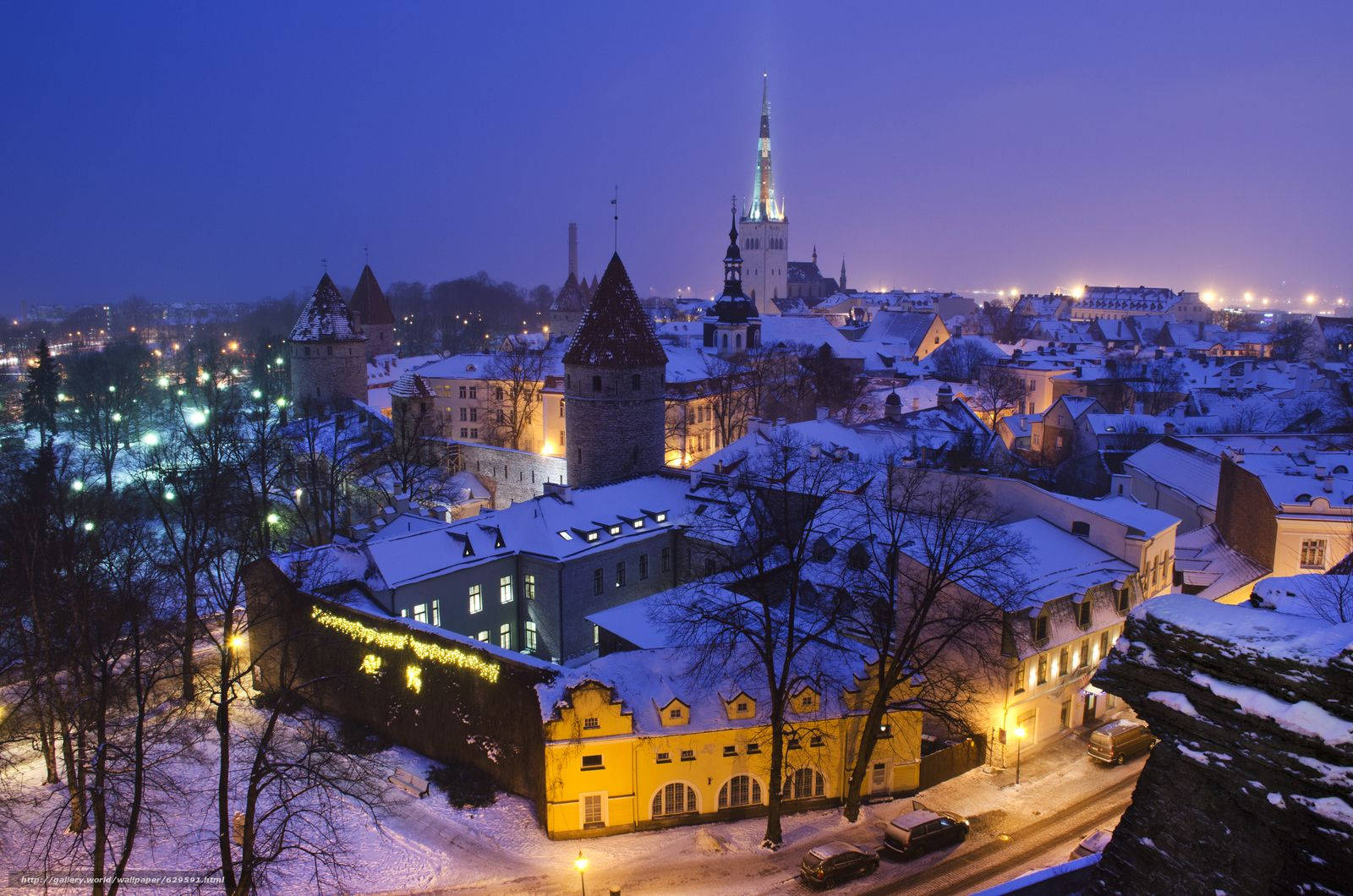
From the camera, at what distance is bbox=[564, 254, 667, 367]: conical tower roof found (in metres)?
34.0

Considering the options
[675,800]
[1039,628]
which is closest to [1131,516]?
[1039,628]

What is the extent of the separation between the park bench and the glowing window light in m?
2.36

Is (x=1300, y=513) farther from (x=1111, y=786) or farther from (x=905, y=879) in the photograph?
(x=905, y=879)

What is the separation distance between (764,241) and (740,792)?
330 feet

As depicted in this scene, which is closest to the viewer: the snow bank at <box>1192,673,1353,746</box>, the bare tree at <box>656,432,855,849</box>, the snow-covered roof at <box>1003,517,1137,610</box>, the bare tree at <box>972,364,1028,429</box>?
the snow bank at <box>1192,673,1353,746</box>

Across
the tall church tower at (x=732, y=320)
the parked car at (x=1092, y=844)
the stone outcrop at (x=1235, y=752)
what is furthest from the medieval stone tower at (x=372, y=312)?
the stone outcrop at (x=1235, y=752)

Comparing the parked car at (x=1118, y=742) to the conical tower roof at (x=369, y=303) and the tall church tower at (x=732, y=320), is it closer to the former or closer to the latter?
the tall church tower at (x=732, y=320)

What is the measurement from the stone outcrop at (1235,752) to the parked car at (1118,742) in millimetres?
17441

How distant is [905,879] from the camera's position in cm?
1725

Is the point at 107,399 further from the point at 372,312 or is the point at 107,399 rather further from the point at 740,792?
the point at 740,792

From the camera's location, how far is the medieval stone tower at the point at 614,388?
3409cm

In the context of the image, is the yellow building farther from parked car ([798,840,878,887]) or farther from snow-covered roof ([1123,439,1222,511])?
snow-covered roof ([1123,439,1222,511])

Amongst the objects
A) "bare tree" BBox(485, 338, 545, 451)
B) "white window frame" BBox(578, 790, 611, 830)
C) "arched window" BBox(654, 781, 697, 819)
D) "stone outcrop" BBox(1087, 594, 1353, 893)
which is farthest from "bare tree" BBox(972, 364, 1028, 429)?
"stone outcrop" BBox(1087, 594, 1353, 893)

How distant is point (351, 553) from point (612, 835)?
10.7 m
